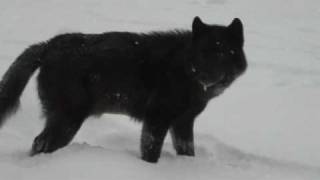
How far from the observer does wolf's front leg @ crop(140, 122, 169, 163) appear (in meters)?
5.49

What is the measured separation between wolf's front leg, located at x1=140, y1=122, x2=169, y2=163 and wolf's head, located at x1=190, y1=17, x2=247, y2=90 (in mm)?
609

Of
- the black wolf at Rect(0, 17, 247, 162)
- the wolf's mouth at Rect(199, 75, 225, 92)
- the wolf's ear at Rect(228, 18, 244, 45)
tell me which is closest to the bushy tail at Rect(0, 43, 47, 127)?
the black wolf at Rect(0, 17, 247, 162)

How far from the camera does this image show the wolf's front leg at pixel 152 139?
549 cm

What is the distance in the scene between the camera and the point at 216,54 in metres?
5.32

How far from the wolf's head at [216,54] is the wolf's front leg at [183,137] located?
2.07 ft

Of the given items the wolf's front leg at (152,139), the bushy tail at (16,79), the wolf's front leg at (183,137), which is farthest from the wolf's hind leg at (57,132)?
the wolf's front leg at (183,137)

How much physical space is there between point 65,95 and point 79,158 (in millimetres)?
731

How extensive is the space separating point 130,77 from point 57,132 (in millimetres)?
901

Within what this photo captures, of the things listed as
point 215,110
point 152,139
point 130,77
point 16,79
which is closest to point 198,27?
point 130,77

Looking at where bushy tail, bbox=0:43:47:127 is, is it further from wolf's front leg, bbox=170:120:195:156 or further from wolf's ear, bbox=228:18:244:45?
wolf's ear, bbox=228:18:244:45

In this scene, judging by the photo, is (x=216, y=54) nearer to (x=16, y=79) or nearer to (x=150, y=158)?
(x=150, y=158)

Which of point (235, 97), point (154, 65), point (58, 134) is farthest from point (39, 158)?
point (235, 97)

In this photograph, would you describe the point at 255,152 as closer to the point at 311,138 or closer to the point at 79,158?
the point at 311,138

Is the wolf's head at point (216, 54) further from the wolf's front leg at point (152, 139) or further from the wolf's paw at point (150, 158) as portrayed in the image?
the wolf's paw at point (150, 158)
